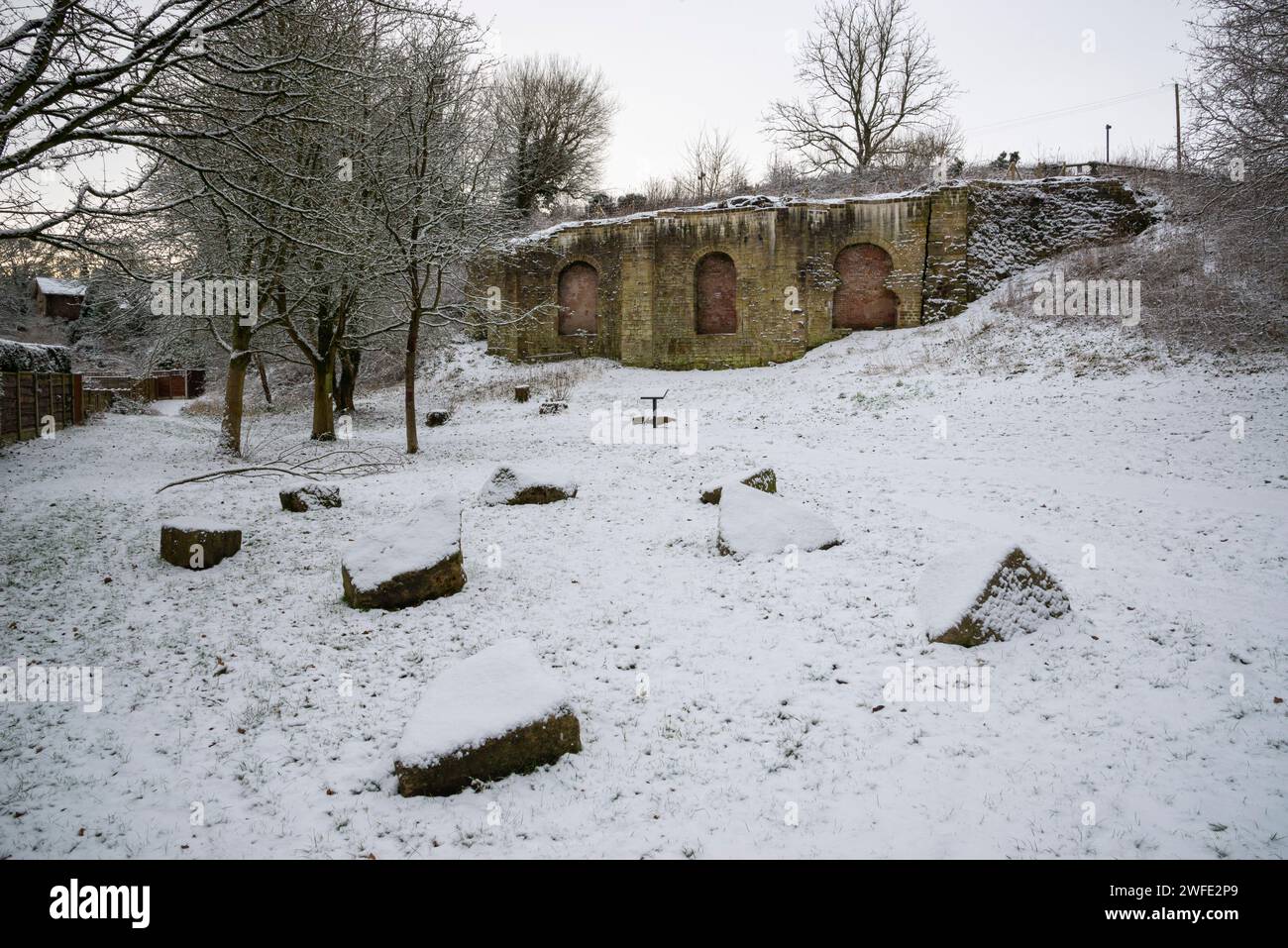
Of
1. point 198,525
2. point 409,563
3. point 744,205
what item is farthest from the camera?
point 744,205

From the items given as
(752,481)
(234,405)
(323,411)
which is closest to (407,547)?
(752,481)

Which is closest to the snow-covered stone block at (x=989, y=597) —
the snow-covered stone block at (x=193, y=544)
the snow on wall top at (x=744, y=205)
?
the snow-covered stone block at (x=193, y=544)

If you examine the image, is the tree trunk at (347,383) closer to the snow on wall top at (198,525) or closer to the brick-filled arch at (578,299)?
the brick-filled arch at (578,299)

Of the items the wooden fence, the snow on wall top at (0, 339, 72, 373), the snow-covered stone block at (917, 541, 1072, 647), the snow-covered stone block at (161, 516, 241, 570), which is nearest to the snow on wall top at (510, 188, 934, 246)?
the snow on wall top at (0, 339, 72, 373)

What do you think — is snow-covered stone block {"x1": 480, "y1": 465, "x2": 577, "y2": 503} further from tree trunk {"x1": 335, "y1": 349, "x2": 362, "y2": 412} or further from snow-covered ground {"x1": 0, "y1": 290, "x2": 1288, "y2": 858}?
tree trunk {"x1": 335, "y1": 349, "x2": 362, "y2": 412}

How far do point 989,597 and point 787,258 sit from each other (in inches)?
792

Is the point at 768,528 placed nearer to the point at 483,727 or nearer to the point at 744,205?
the point at 483,727

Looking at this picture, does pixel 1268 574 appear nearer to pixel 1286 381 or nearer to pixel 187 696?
pixel 1286 381

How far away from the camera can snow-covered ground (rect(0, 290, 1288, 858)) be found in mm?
3555

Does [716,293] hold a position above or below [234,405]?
above

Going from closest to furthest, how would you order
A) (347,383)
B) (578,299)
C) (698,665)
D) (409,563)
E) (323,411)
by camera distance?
(698,665)
(409,563)
(323,411)
(347,383)
(578,299)

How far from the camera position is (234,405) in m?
13.9

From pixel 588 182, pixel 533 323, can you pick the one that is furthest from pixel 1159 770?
pixel 588 182

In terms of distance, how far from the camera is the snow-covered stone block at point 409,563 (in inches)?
249
